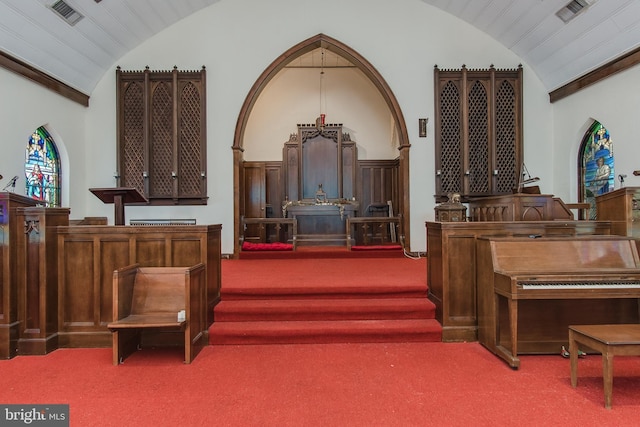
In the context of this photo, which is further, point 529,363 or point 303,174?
point 303,174

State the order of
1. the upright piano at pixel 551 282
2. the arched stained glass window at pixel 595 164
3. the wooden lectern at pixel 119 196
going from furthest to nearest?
the arched stained glass window at pixel 595 164, the wooden lectern at pixel 119 196, the upright piano at pixel 551 282

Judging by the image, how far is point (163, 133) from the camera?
23.2 feet

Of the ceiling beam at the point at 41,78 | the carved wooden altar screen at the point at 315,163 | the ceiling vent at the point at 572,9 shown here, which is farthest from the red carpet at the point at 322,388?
the carved wooden altar screen at the point at 315,163

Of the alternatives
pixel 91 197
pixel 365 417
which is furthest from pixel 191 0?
pixel 365 417

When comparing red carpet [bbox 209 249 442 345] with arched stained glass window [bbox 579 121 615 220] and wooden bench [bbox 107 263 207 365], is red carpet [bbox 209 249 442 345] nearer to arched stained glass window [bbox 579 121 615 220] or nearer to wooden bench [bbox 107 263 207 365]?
wooden bench [bbox 107 263 207 365]

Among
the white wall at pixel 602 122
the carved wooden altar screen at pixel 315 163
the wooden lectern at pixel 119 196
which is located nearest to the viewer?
the wooden lectern at pixel 119 196

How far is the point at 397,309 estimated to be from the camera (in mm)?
3965

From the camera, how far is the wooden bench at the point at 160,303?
10.5ft

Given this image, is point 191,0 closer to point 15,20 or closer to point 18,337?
point 15,20

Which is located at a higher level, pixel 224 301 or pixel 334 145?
pixel 334 145

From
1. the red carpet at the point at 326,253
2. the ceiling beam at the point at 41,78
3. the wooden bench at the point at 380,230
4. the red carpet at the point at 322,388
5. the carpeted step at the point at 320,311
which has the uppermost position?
the ceiling beam at the point at 41,78

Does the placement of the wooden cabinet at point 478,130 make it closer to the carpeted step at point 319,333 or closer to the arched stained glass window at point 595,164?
the arched stained glass window at point 595,164

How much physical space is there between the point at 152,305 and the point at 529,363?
3.26 meters

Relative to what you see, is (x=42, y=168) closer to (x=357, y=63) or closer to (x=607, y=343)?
(x=357, y=63)
